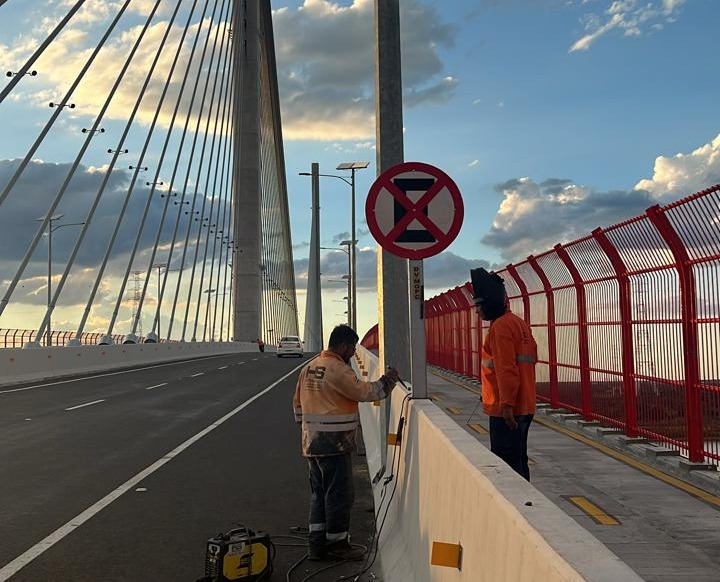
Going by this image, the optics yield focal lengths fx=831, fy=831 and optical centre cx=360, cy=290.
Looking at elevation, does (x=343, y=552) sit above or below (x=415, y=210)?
below

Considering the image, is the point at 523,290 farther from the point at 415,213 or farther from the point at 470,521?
the point at 470,521

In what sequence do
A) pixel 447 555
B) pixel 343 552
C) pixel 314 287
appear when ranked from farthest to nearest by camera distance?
pixel 314 287, pixel 343 552, pixel 447 555

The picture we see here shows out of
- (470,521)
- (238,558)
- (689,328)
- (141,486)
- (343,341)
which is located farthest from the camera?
(141,486)

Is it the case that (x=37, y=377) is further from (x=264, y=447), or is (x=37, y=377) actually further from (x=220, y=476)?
(x=220, y=476)

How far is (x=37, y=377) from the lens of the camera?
85.3 feet

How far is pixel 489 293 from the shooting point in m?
6.20

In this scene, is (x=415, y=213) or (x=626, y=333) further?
(x=626, y=333)

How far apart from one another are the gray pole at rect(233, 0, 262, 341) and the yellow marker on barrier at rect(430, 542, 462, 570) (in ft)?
209

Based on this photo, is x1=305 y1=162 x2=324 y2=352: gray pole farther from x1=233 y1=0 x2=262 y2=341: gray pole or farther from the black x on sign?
the black x on sign

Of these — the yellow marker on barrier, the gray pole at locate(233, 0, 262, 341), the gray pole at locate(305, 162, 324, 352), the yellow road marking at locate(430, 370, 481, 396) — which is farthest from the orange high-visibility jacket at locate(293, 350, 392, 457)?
the gray pole at locate(305, 162, 324, 352)

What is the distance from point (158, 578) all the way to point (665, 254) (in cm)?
575

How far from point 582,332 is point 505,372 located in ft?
20.5

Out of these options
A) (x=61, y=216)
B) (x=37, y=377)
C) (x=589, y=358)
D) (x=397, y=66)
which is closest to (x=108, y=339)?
(x=37, y=377)

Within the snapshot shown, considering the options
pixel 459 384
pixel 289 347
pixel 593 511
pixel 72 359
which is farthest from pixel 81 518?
pixel 289 347
